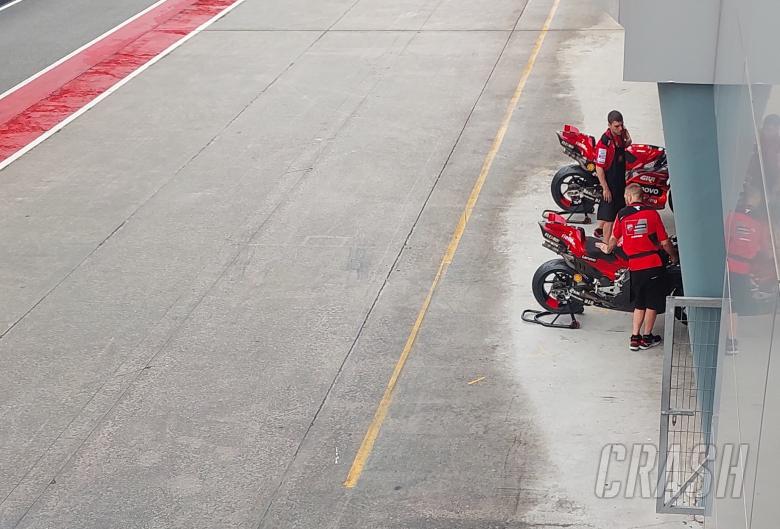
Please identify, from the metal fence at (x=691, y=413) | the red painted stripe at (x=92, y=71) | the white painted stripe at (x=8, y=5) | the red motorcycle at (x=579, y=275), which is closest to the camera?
the metal fence at (x=691, y=413)

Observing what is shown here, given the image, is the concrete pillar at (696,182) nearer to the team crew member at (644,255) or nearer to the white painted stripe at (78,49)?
the team crew member at (644,255)

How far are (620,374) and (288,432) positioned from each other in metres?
3.28

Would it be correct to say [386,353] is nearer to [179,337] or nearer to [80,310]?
[179,337]

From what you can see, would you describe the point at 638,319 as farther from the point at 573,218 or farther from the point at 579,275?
the point at 573,218

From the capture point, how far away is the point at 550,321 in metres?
11.4

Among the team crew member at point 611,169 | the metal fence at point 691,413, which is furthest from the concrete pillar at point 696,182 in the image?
the team crew member at point 611,169

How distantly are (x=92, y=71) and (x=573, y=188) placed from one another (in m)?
11.5

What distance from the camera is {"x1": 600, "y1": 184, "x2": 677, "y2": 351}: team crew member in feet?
34.4

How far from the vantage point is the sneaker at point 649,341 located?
1073cm

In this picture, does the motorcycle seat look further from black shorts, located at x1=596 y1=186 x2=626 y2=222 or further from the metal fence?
black shorts, located at x1=596 y1=186 x2=626 y2=222

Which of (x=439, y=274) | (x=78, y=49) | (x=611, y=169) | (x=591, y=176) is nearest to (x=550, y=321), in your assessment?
(x=439, y=274)

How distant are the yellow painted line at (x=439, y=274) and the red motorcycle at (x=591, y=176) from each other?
4.19ft

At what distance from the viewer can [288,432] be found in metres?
9.93

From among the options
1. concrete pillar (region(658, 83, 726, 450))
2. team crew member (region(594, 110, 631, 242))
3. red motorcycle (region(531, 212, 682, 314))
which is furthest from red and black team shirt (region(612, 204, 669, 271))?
team crew member (region(594, 110, 631, 242))
